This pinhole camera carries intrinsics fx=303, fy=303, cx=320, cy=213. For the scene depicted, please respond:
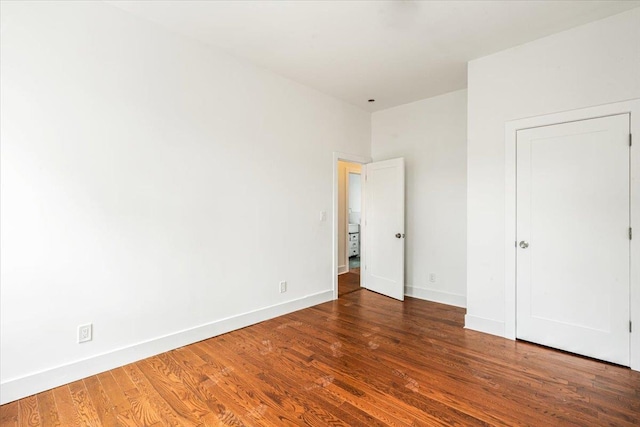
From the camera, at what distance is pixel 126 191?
2.56 m

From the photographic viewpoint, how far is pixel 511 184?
123 inches

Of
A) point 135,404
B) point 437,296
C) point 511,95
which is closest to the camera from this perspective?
point 135,404

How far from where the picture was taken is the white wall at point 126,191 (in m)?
2.12

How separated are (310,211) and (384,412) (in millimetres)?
2622

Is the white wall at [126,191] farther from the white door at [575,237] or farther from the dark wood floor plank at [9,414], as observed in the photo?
the white door at [575,237]

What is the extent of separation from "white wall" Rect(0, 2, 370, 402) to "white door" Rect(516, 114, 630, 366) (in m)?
2.64

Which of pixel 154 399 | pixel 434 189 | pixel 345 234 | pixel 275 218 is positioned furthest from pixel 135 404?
pixel 345 234

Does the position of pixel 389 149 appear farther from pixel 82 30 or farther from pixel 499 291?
pixel 82 30

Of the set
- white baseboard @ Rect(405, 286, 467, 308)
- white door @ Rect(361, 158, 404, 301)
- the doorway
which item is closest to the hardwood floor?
white baseboard @ Rect(405, 286, 467, 308)

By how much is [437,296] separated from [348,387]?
104 inches

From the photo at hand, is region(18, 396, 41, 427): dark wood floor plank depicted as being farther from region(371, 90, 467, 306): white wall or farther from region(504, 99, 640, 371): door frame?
region(371, 90, 467, 306): white wall

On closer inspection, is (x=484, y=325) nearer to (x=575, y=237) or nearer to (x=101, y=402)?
(x=575, y=237)

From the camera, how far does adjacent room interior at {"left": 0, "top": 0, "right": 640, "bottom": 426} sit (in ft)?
6.88

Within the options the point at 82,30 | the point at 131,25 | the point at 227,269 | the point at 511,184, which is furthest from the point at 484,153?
the point at 82,30
